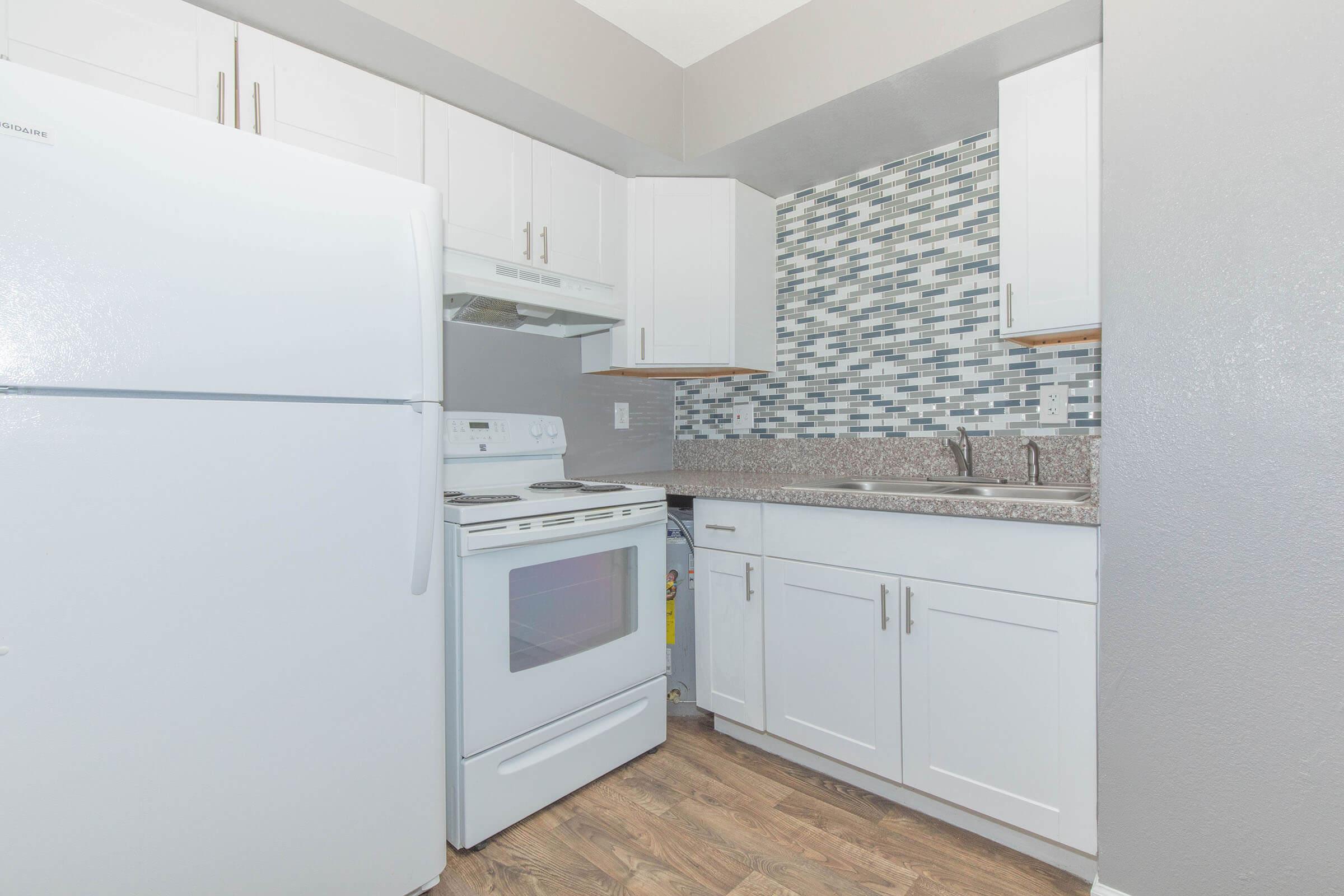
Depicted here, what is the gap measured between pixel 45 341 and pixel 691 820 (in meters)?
1.69

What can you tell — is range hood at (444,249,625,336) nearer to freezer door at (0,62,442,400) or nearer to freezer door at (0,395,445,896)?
freezer door at (0,62,442,400)

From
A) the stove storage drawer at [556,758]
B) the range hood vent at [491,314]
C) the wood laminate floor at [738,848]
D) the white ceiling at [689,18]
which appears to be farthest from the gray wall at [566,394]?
the wood laminate floor at [738,848]

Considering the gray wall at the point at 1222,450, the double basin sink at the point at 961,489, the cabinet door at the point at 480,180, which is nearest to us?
the gray wall at the point at 1222,450

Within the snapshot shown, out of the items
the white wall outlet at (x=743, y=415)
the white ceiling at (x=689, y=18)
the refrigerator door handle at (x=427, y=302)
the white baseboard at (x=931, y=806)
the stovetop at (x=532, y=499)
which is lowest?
the white baseboard at (x=931, y=806)

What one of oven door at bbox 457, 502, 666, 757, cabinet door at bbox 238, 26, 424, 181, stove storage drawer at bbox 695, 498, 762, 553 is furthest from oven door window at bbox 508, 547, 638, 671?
cabinet door at bbox 238, 26, 424, 181

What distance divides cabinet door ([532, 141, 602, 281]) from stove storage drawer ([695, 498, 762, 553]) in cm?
93

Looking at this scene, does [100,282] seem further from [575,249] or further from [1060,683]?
[1060,683]

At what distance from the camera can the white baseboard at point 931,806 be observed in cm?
153

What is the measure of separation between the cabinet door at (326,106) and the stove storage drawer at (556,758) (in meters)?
1.58

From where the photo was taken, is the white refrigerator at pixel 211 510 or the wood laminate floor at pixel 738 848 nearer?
the white refrigerator at pixel 211 510

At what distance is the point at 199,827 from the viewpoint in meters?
1.14

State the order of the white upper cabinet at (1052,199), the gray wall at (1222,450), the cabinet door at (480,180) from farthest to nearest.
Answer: the cabinet door at (480,180) < the white upper cabinet at (1052,199) < the gray wall at (1222,450)

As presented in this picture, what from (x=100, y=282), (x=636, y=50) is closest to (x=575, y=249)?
(x=636, y=50)

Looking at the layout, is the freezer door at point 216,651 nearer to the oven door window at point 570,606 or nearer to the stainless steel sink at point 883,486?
the oven door window at point 570,606
